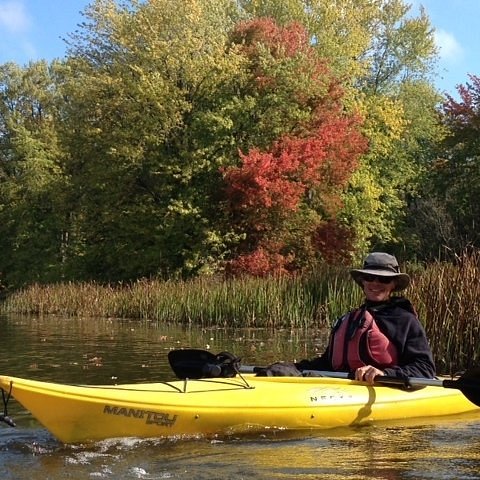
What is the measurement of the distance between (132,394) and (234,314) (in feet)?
31.4

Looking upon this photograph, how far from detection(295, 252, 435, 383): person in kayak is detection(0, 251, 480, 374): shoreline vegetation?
5.23ft

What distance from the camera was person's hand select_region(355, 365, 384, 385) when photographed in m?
6.20

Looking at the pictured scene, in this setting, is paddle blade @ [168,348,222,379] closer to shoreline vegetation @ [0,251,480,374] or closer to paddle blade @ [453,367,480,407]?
paddle blade @ [453,367,480,407]

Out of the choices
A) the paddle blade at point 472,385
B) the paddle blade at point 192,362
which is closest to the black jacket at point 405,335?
the paddle blade at point 472,385

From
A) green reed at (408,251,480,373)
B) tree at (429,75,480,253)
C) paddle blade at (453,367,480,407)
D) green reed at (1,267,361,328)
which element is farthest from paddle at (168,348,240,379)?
tree at (429,75,480,253)

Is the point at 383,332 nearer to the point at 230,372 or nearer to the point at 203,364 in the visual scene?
the point at 230,372

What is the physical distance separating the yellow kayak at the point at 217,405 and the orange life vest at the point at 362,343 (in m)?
0.23

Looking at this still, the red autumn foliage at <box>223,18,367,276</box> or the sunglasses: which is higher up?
the red autumn foliage at <box>223,18,367,276</box>

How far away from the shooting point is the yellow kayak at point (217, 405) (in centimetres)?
535

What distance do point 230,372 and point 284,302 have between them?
8.29 meters

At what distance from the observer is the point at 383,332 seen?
6.38 meters

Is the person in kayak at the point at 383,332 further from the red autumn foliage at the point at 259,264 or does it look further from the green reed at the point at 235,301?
the red autumn foliage at the point at 259,264

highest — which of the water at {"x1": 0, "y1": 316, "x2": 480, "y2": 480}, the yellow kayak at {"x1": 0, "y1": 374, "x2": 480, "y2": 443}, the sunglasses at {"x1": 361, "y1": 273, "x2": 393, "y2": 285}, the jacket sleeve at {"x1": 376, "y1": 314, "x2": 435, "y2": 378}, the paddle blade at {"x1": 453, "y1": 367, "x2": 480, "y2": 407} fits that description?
the sunglasses at {"x1": 361, "y1": 273, "x2": 393, "y2": 285}

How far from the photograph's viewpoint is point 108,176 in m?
24.9
